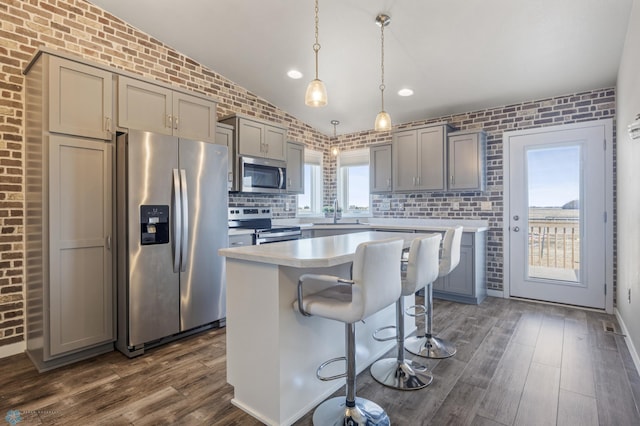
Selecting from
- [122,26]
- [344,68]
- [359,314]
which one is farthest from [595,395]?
[122,26]

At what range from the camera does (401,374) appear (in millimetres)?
2260

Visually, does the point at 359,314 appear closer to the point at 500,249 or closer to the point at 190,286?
Answer: the point at 190,286

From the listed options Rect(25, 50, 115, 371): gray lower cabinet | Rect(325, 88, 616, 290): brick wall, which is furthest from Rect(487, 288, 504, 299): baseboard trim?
Rect(25, 50, 115, 371): gray lower cabinet

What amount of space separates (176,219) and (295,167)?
87.3 inches

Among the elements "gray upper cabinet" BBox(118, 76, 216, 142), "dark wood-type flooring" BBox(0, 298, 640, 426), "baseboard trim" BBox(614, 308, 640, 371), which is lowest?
"dark wood-type flooring" BBox(0, 298, 640, 426)

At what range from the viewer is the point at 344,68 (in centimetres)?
374

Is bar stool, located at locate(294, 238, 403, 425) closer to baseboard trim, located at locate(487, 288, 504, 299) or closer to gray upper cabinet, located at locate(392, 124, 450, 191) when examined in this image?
gray upper cabinet, located at locate(392, 124, 450, 191)

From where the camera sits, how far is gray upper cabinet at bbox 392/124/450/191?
14.4 feet

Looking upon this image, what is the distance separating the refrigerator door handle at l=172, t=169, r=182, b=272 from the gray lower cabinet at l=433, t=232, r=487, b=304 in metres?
3.13

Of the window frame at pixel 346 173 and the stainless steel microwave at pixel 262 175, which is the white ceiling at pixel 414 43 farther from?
the window frame at pixel 346 173

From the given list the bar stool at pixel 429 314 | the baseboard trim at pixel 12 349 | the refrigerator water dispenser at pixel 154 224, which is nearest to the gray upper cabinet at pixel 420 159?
the bar stool at pixel 429 314

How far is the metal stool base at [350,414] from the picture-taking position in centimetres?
174

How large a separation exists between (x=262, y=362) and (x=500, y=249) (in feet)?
11.9

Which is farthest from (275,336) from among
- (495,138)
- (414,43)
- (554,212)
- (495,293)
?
(495,138)
